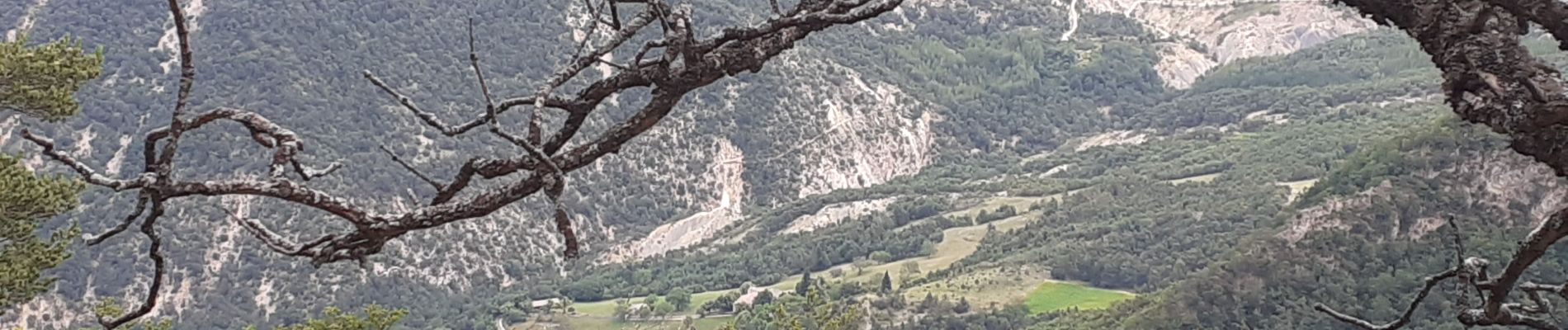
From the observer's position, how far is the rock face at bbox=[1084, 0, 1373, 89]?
91938mm

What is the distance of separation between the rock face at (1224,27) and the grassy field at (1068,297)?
161 ft

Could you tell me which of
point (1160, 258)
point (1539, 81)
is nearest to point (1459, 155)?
point (1160, 258)

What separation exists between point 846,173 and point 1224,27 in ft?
113

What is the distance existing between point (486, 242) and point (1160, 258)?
2245 centimetres

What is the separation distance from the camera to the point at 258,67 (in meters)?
56.7

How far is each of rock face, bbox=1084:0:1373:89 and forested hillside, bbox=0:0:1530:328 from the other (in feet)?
2.72

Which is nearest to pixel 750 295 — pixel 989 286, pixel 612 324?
pixel 612 324

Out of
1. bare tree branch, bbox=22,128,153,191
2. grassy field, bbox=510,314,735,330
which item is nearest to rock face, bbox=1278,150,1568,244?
grassy field, bbox=510,314,735,330

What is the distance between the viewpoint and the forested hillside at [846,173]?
3422cm

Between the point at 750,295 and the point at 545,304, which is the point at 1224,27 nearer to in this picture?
the point at 750,295

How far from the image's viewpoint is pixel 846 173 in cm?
7162

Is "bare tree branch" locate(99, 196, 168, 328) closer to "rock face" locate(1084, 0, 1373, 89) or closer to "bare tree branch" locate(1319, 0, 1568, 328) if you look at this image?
"bare tree branch" locate(1319, 0, 1568, 328)

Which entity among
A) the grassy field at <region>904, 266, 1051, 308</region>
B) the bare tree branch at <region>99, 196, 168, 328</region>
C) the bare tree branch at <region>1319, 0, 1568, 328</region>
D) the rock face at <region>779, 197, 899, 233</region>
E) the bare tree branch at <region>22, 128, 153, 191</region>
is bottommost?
the bare tree branch at <region>1319, 0, 1568, 328</region>

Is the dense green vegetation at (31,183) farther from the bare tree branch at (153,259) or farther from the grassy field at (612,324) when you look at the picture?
the grassy field at (612,324)
